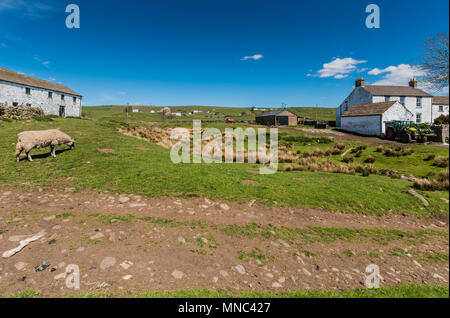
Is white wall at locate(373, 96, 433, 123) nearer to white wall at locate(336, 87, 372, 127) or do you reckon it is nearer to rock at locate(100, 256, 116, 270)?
white wall at locate(336, 87, 372, 127)

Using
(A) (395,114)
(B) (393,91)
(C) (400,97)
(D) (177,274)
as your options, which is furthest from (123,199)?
(B) (393,91)

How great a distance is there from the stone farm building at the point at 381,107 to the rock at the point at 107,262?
141ft

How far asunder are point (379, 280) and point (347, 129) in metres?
47.3

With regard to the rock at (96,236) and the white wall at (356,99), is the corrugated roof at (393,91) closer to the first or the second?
the white wall at (356,99)

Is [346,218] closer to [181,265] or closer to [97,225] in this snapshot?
[181,265]

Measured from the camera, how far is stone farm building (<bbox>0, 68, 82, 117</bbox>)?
118 ft

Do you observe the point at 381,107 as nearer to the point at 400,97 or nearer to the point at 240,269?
the point at 400,97

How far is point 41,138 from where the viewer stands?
43.3 feet

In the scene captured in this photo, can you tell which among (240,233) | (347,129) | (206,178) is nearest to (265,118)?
(347,129)

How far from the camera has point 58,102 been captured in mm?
45125

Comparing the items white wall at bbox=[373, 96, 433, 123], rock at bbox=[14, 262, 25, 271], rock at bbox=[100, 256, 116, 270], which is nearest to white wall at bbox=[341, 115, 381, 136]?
white wall at bbox=[373, 96, 433, 123]

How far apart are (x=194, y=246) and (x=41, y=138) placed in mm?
13222

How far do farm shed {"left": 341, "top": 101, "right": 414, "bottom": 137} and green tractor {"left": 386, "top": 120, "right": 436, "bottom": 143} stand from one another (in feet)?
5.35

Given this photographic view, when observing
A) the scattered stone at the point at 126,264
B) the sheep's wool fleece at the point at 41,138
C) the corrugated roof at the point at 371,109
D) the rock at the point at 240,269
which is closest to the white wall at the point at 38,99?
the sheep's wool fleece at the point at 41,138
